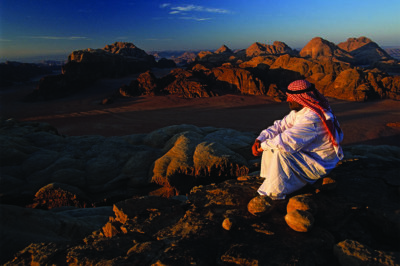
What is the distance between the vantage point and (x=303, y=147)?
9.00ft

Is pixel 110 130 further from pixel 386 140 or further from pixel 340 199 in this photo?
pixel 386 140

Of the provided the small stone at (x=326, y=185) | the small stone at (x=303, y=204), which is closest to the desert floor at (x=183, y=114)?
the small stone at (x=326, y=185)

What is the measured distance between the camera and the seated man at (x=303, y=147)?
2.69m

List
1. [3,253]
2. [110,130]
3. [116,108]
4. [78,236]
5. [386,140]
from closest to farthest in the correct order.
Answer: [3,253], [78,236], [386,140], [110,130], [116,108]

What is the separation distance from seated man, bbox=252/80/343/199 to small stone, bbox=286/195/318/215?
8.6 inches

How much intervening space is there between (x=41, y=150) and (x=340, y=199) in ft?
24.6

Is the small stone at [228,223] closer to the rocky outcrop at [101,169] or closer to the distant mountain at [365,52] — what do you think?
the rocky outcrop at [101,169]

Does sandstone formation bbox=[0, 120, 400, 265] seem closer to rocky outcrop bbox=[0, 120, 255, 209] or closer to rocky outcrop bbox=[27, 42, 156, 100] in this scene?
rocky outcrop bbox=[0, 120, 255, 209]

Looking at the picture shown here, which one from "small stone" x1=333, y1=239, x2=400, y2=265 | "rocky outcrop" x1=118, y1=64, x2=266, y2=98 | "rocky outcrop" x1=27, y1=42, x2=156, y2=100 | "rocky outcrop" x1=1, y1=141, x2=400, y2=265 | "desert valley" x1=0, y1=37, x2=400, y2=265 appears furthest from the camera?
"rocky outcrop" x1=27, y1=42, x2=156, y2=100

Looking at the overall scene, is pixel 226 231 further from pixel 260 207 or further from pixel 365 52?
pixel 365 52

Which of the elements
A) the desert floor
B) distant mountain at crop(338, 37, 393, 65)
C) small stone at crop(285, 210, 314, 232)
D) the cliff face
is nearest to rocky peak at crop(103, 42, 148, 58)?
the cliff face

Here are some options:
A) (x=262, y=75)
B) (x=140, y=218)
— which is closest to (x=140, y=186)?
(x=140, y=218)

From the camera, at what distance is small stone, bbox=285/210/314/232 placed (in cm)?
224

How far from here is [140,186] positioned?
604cm
